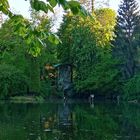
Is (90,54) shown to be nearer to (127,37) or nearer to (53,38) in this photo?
(127,37)

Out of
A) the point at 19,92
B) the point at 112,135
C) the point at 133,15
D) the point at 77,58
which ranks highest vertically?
the point at 133,15

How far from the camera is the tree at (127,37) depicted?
53.8 m

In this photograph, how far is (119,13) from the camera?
2142 inches

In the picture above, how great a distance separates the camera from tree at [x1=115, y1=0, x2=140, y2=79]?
5375cm

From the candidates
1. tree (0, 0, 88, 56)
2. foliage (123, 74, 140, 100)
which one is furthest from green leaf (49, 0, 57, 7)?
foliage (123, 74, 140, 100)

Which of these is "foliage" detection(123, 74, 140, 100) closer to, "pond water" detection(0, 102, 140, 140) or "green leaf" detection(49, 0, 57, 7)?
"pond water" detection(0, 102, 140, 140)

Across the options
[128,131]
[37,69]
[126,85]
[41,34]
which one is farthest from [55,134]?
[37,69]

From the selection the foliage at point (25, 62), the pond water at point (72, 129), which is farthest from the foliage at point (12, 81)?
the pond water at point (72, 129)

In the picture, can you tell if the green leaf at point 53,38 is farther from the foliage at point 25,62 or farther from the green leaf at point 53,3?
the foliage at point 25,62

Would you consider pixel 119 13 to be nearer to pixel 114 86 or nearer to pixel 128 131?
pixel 114 86

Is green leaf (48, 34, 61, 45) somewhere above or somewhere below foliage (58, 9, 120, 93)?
below

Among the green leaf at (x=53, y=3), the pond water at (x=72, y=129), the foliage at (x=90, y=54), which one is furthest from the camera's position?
the foliage at (x=90, y=54)

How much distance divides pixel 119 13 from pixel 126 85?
26.7 feet

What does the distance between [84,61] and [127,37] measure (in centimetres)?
658
